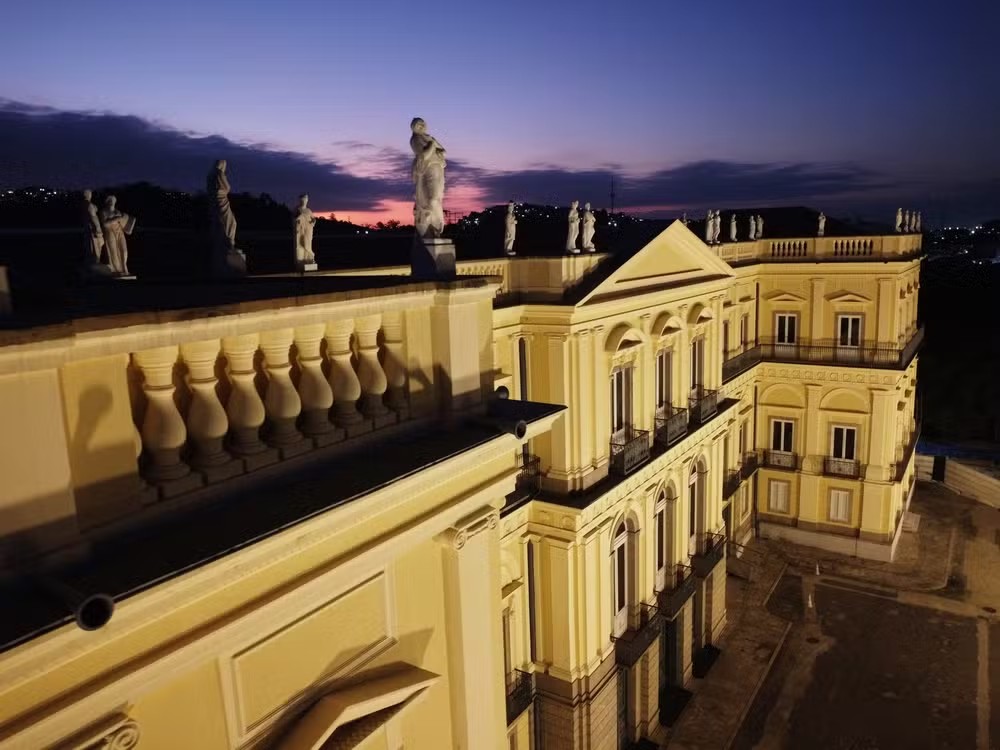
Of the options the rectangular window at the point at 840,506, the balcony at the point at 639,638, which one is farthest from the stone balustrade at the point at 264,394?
the rectangular window at the point at 840,506

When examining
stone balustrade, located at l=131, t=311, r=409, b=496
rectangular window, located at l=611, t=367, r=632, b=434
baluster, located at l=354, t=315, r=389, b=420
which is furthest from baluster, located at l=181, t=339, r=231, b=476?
rectangular window, located at l=611, t=367, r=632, b=434

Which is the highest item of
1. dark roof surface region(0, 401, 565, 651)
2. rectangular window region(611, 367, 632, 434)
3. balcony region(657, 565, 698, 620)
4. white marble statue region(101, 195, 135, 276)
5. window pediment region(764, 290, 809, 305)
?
white marble statue region(101, 195, 135, 276)

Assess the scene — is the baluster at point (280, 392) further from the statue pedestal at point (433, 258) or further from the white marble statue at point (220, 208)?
the white marble statue at point (220, 208)

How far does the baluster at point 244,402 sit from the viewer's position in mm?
4633

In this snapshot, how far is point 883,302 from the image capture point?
30.4 meters

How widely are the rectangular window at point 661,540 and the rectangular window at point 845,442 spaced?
13489 millimetres

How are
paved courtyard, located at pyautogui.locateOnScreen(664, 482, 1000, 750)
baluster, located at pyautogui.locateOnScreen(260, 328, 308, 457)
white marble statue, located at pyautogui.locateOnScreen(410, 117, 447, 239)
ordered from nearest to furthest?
baluster, located at pyautogui.locateOnScreen(260, 328, 308, 457) < white marble statue, located at pyautogui.locateOnScreen(410, 117, 447, 239) < paved courtyard, located at pyautogui.locateOnScreen(664, 482, 1000, 750)

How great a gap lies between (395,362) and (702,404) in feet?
60.3

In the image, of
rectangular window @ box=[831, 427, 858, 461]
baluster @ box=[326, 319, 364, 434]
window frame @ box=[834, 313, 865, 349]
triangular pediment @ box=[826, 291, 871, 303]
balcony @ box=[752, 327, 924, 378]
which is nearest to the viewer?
baluster @ box=[326, 319, 364, 434]

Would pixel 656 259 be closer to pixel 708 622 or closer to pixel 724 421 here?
pixel 724 421

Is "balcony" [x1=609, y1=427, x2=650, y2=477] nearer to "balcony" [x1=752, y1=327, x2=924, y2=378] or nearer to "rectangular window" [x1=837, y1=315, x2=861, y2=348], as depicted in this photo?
"balcony" [x1=752, y1=327, x2=924, y2=378]

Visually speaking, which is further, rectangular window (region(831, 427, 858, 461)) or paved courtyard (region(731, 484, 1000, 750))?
rectangular window (region(831, 427, 858, 461))

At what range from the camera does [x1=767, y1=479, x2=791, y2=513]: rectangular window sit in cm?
3300

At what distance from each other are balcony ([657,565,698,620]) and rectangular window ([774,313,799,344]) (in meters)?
13.6
